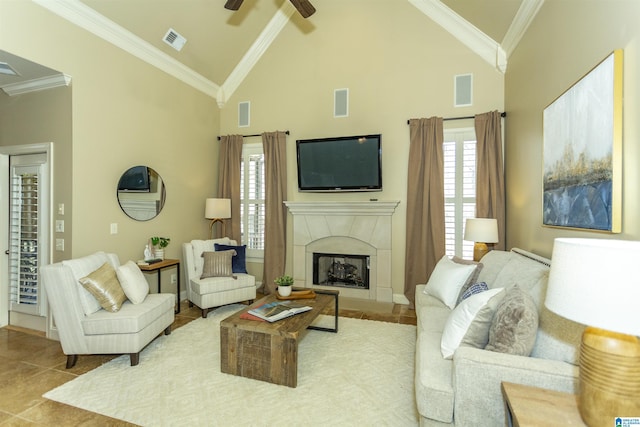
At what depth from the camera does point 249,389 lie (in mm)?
2434

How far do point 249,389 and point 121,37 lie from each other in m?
4.16

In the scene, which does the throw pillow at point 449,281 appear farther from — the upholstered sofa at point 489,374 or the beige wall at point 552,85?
the upholstered sofa at point 489,374

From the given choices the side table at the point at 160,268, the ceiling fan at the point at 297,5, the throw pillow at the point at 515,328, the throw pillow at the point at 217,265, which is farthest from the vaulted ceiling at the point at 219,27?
the throw pillow at the point at 515,328

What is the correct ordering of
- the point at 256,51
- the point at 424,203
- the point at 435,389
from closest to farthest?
the point at 435,389 < the point at 424,203 < the point at 256,51

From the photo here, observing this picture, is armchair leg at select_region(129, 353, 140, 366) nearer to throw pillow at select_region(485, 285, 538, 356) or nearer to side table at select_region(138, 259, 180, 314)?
side table at select_region(138, 259, 180, 314)

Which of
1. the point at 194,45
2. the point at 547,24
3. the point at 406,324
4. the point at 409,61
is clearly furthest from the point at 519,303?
the point at 194,45

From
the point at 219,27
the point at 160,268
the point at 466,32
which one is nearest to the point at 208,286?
the point at 160,268

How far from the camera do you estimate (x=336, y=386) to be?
8.17 feet

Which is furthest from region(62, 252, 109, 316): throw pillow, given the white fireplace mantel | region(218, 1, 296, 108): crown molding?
region(218, 1, 296, 108): crown molding

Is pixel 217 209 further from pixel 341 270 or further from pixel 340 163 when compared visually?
pixel 341 270

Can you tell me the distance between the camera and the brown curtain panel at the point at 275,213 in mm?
5148

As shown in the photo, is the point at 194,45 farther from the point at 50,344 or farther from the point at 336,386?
the point at 336,386

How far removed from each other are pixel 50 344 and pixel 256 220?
304 cm

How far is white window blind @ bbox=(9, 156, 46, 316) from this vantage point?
3594 millimetres
